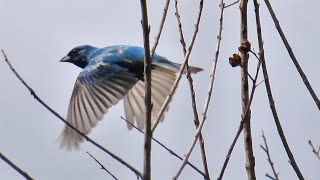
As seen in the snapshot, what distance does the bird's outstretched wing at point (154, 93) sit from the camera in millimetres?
9773

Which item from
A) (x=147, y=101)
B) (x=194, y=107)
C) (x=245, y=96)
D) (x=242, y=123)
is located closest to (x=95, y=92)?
(x=194, y=107)

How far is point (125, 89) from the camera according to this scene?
32.9ft

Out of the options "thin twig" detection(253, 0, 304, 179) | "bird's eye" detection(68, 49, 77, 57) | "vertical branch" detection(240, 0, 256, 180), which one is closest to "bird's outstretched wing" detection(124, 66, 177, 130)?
"bird's eye" detection(68, 49, 77, 57)

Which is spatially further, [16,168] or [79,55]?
[79,55]

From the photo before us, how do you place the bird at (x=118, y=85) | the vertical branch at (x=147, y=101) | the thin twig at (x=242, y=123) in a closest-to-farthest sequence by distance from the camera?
1. the vertical branch at (x=147, y=101)
2. the thin twig at (x=242, y=123)
3. the bird at (x=118, y=85)

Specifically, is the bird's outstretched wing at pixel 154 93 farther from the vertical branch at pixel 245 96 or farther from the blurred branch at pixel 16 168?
the blurred branch at pixel 16 168

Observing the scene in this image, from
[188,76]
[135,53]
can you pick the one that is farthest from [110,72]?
[188,76]

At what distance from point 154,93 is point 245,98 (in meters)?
5.11

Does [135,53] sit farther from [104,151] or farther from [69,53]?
[104,151]

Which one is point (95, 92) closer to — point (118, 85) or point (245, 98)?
point (118, 85)

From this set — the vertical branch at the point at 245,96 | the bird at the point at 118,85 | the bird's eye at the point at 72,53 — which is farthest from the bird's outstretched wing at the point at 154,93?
the vertical branch at the point at 245,96

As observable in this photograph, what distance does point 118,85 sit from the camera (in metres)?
10.1

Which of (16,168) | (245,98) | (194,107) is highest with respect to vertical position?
(245,98)

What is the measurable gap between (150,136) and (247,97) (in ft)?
4.14
